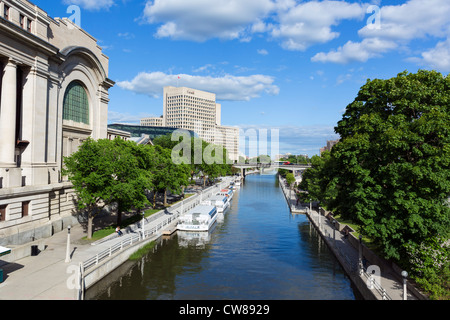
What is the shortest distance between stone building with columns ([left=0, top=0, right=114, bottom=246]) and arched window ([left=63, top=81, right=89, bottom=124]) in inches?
5.9

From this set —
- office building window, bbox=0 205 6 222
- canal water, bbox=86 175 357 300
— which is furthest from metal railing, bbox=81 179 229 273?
office building window, bbox=0 205 6 222

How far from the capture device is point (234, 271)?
95.8ft

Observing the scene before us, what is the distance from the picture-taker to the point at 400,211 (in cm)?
2184

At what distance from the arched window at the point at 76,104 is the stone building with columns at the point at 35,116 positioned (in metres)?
0.15

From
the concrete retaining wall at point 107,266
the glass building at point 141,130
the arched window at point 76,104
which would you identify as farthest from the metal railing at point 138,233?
the glass building at point 141,130

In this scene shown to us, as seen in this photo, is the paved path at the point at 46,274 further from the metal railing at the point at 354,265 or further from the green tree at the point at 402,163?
the green tree at the point at 402,163

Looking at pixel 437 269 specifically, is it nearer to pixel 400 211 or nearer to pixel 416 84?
pixel 400 211

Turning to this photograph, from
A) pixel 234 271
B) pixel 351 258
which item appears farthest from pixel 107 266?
pixel 351 258

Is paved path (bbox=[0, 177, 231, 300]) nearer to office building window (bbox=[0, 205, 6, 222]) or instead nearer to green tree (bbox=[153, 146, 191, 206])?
office building window (bbox=[0, 205, 6, 222])

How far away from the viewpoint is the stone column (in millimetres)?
30656

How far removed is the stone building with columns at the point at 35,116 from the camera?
2980 cm
